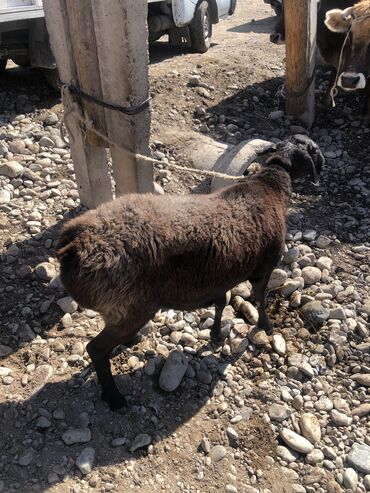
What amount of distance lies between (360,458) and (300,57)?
5839 mm

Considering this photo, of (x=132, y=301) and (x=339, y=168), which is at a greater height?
(x=132, y=301)

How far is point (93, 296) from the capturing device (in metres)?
3.44

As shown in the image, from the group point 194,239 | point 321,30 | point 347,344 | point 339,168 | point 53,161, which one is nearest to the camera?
point 194,239

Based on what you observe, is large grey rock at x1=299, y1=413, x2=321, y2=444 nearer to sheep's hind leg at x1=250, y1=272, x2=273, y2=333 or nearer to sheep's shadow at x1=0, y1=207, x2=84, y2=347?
sheep's hind leg at x1=250, y1=272, x2=273, y2=333

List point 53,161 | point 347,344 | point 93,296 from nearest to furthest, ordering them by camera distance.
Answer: point 93,296 < point 347,344 < point 53,161

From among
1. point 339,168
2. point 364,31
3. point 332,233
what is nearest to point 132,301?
point 332,233

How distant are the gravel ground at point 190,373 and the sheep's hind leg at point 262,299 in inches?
4.1

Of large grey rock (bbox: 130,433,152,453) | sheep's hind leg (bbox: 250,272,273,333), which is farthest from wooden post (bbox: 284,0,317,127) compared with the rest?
large grey rock (bbox: 130,433,152,453)

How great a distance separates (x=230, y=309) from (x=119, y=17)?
8.68 ft

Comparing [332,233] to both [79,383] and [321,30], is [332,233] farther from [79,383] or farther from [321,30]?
[321,30]

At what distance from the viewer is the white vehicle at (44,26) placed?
283 inches

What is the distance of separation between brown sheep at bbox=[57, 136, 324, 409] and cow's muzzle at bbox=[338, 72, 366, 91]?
371 centimetres

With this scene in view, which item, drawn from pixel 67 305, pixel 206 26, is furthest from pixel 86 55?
pixel 206 26

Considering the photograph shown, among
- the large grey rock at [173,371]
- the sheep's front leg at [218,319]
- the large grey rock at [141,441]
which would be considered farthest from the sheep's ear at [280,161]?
the large grey rock at [141,441]
